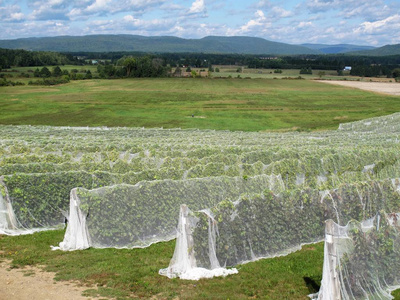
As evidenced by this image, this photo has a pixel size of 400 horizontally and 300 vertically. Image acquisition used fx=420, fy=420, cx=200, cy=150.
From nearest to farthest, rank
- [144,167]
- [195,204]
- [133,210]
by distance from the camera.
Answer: [133,210]
[195,204]
[144,167]

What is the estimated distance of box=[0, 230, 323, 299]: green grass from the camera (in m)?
12.1

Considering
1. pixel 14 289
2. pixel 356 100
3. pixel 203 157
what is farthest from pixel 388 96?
pixel 14 289

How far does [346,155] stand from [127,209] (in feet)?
48.1

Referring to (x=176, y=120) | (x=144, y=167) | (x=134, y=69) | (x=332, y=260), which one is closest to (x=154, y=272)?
(x=332, y=260)

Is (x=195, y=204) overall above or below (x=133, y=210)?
below

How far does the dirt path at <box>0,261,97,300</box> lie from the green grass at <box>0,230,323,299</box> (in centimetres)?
A: 35

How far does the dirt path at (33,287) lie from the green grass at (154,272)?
1.14ft

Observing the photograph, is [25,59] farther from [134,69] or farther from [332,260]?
[332,260]

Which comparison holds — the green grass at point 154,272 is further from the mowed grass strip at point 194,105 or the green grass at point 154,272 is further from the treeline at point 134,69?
the treeline at point 134,69

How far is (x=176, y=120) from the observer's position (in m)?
72.2

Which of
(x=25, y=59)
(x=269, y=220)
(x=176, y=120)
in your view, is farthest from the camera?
(x=25, y=59)

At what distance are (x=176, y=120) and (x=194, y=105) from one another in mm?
19875

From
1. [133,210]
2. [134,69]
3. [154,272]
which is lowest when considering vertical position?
[154,272]

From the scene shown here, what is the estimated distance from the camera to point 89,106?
3521 inches
